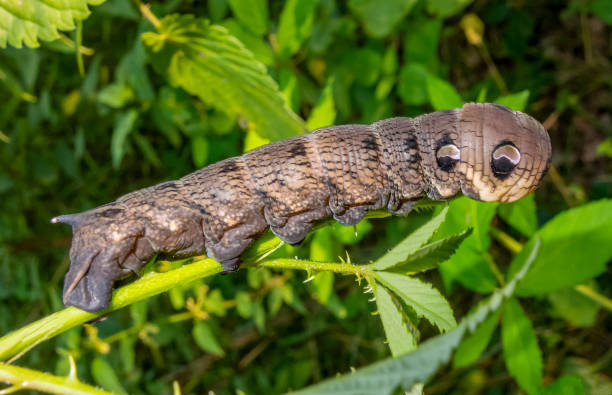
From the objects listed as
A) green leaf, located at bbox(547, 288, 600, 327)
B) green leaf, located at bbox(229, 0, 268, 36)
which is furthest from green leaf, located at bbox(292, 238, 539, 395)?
green leaf, located at bbox(547, 288, 600, 327)

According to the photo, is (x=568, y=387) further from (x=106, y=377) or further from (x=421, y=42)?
(x=421, y=42)

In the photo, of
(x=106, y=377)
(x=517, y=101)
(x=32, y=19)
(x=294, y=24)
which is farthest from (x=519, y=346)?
(x=32, y=19)

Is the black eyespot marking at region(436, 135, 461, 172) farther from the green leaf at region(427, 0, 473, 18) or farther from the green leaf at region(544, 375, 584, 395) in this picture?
the green leaf at region(427, 0, 473, 18)

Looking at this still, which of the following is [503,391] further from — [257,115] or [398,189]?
[257,115]

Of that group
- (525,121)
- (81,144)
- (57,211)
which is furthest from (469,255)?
(57,211)

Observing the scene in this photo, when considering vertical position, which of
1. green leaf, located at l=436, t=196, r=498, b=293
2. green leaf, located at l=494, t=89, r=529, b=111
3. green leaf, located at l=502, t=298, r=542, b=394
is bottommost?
green leaf, located at l=502, t=298, r=542, b=394
